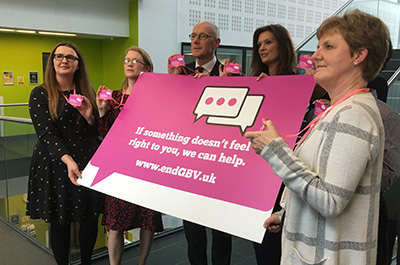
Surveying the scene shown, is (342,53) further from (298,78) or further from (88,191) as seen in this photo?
(88,191)

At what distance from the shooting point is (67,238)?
2.45 meters

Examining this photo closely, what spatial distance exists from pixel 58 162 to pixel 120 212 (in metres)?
0.51

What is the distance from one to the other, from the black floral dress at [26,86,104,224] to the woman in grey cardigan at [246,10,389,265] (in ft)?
4.85

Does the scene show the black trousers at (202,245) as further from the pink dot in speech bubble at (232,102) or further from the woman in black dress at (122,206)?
the pink dot in speech bubble at (232,102)

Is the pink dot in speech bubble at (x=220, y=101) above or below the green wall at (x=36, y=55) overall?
below

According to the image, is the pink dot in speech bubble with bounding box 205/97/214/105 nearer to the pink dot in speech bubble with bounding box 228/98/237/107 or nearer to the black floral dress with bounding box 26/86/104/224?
the pink dot in speech bubble with bounding box 228/98/237/107

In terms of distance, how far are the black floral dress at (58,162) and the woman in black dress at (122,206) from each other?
5.2 inches

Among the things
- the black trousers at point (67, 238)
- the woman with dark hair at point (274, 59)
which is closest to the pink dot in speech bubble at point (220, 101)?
the woman with dark hair at point (274, 59)

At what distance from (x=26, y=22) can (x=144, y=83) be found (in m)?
6.56

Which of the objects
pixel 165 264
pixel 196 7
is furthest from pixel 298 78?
pixel 196 7

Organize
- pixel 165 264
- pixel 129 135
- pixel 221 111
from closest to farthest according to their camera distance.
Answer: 1. pixel 221 111
2. pixel 129 135
3. pixel 165 264

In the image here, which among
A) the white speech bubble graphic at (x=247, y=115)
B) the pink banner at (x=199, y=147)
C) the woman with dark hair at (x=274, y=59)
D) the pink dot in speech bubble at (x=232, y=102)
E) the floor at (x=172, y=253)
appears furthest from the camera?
the floor at (x=172, y=253)

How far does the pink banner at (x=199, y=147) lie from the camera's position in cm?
144

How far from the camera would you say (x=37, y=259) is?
324cm
